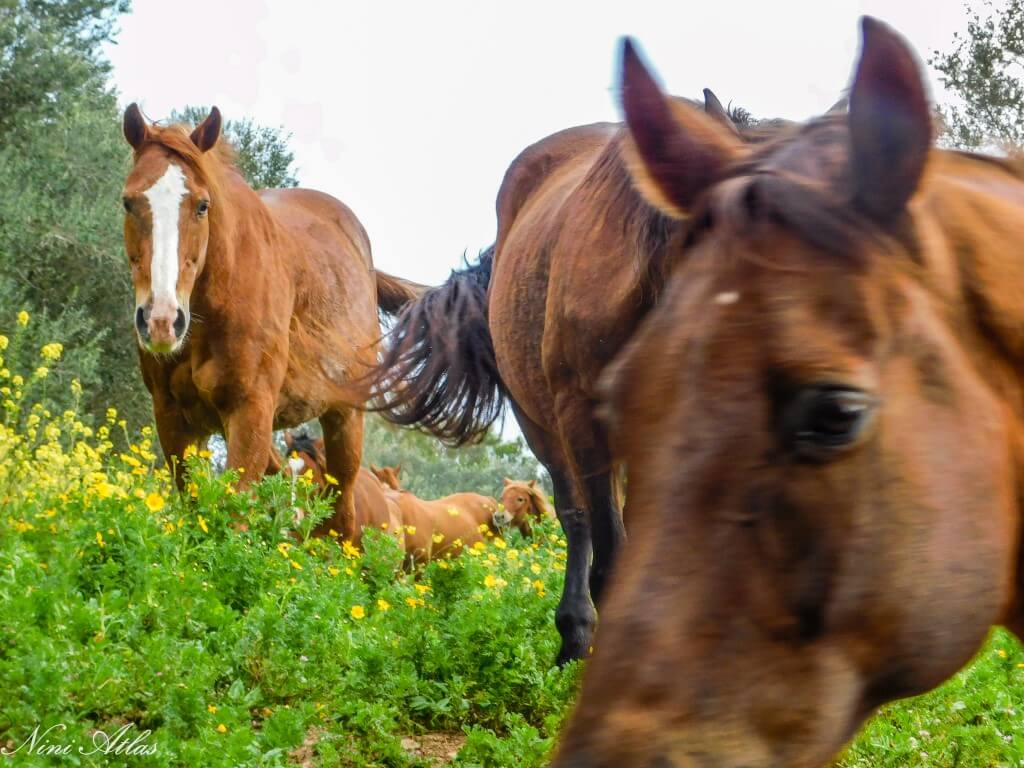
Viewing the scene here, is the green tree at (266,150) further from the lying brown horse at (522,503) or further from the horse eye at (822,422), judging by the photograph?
the horse eye at (822,422)

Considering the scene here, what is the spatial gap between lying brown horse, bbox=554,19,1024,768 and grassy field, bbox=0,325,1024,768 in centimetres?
202

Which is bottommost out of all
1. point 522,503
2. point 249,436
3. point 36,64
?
point 522,503

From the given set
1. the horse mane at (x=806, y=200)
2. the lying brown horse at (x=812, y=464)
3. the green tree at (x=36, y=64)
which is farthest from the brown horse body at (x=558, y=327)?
the green tree at (x=36, y=64)

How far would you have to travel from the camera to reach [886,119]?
59.8 inches

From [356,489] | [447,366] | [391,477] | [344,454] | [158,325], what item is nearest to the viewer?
[158,325]

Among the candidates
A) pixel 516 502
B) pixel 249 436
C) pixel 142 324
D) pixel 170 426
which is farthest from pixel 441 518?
pixel 142 324

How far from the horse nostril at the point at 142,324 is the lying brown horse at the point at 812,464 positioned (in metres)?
4.86

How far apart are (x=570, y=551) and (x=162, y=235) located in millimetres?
2775

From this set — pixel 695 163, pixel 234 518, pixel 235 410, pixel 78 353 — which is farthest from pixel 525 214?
pixel 78 353

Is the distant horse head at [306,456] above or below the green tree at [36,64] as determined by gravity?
below

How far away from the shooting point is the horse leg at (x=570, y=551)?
15.7 feet

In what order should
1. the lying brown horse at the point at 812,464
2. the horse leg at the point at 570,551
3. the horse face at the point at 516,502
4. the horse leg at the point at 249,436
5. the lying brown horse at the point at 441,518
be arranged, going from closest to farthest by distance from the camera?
the lying brown horse at the point at 812,464 → the horse leg at the point at 570,551 → the horse leg at the point at 249,436 → the lying brown horse at the point at 441,518 → the horse face at the point at 516,502

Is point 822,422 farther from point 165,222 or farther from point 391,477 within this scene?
point 391,477

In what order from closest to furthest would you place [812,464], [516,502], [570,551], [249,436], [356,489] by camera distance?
[812,464] → [570,551] → [249,436] → [356,489] → [516,502]
